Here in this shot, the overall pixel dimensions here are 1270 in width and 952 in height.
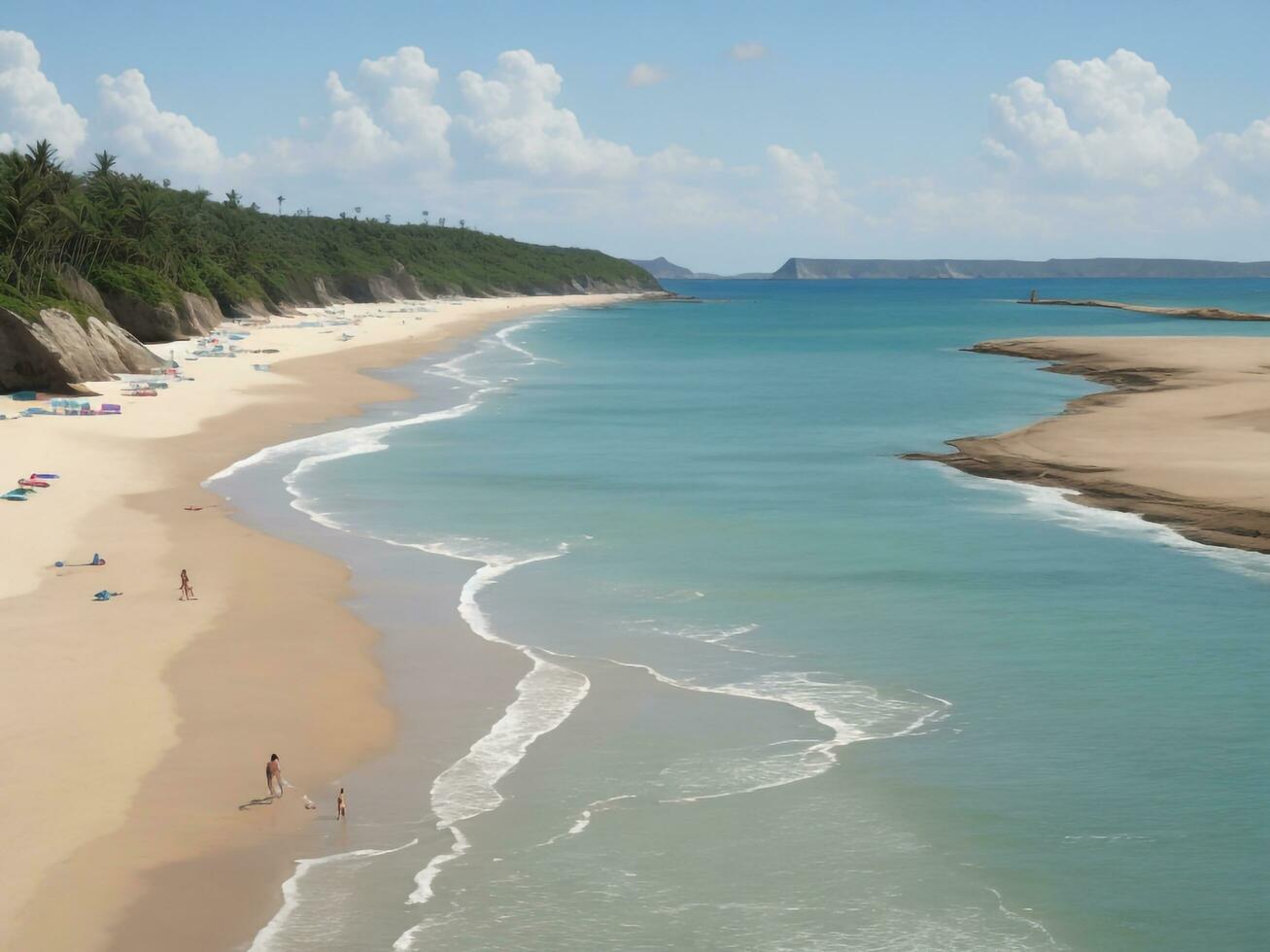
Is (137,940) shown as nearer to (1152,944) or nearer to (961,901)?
(961,901)

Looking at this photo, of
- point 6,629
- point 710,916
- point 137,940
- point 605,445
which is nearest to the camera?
point 137,940

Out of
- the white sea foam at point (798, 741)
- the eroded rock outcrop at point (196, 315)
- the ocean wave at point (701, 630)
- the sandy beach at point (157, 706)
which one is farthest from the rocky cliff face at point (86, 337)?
the white sea foam at point (798, 741)

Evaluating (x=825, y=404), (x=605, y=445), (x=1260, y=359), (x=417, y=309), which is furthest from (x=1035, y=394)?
(x=417, y=309)

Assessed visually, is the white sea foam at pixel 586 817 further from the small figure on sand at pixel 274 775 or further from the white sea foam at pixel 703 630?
the white sea foam at pixel 703 630

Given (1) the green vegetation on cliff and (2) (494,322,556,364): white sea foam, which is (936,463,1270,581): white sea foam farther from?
(2) (494,322,556,364): white sea foam

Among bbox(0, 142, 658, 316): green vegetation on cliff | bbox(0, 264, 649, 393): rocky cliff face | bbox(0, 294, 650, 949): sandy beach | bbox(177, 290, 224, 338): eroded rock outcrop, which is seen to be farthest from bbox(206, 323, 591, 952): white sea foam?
bbox(177, 290, 224, 338): eroded rock outcrop
